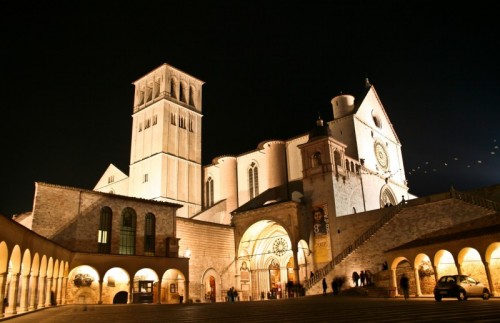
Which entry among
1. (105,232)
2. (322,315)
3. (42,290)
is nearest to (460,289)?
(322,315)

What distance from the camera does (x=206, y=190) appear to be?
51.3 meters

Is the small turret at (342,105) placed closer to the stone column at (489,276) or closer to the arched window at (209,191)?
the arched window at (209,191)

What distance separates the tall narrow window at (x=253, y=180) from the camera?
45.2 m

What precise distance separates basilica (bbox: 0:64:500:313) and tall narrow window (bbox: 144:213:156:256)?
0.07 m

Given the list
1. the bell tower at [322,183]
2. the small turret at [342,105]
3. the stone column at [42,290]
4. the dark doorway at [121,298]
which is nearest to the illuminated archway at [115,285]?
the dark doorway at [121,298]

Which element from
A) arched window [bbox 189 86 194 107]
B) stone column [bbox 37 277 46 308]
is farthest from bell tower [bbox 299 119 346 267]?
arched window [bbox 189 86 194 107]

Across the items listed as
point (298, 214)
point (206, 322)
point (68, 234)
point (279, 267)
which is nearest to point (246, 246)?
point (279, 267)

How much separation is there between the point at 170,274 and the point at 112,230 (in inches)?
223

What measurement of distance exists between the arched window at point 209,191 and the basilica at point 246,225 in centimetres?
19

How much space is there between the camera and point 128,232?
2930cm

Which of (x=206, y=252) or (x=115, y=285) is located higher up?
(x=206, y=252)

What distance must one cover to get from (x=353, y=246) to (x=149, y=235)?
46.3ft

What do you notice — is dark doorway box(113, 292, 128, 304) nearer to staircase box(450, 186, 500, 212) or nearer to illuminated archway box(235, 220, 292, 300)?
illuminated archway box(235, 220, 292, 300)

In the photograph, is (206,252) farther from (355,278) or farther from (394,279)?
(394,279)
